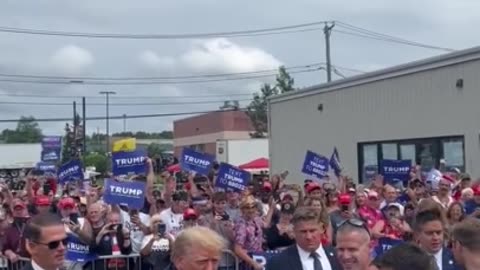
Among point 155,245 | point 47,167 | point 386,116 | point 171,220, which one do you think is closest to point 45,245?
point 155,245

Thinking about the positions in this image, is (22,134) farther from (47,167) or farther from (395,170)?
(395,170)

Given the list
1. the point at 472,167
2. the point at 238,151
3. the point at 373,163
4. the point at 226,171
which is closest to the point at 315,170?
the point at 226,171

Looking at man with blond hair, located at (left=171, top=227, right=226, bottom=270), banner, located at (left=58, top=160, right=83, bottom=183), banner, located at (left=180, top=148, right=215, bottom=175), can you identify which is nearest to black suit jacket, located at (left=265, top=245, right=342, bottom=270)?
man with blond hair, located at (left=171, top=227, right=226, bottom=270)

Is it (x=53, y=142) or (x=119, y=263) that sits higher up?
(x=53, y=142)

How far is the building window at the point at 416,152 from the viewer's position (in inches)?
995

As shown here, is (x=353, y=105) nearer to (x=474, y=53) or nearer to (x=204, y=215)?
(x=474, y=53)

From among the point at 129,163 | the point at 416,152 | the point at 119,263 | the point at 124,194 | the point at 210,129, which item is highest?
the point at 210,129

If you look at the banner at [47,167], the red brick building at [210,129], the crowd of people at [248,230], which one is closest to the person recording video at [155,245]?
the crowd of people at [248,230]

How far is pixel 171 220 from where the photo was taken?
1265cm

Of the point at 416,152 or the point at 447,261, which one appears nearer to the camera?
the point at 447,261

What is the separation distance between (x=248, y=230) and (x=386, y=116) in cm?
1830

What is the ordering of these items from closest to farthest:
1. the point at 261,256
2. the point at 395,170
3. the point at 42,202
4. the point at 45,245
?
the point at 45,245
the point at 261,256
the point at 42,202
the point at 395,170

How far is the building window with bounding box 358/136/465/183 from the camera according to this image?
995 inches

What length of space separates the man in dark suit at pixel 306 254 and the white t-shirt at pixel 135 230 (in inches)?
191
